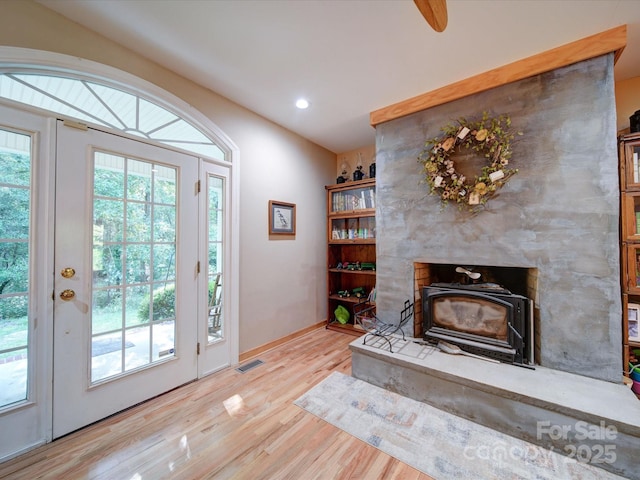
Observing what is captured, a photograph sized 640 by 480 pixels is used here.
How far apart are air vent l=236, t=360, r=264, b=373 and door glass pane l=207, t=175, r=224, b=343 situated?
37 centimetres

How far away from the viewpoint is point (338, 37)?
185 cm

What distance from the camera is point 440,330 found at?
2.36 m

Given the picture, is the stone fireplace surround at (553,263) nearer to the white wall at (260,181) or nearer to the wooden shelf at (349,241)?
the white wall at (260,181)

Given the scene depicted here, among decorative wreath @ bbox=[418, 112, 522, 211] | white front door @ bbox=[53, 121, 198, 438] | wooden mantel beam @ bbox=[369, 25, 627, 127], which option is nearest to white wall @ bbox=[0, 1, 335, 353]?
white front door @ bbox=[53, 121, 198, 438]

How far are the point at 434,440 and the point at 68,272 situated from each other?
266cm

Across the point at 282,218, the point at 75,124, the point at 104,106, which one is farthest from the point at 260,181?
the point at 75,124

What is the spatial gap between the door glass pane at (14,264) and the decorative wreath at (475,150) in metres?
3.01

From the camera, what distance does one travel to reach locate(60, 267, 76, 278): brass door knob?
1.71 meters

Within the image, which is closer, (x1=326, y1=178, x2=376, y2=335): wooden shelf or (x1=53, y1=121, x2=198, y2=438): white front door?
(x1=53, y1=121, x2=198, y2=438): white front door

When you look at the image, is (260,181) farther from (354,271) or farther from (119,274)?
(354,271)

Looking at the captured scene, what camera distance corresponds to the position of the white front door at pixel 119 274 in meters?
1.72

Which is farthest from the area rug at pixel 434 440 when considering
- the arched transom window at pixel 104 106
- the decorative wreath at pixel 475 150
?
the arched transom window at pixel 104 106

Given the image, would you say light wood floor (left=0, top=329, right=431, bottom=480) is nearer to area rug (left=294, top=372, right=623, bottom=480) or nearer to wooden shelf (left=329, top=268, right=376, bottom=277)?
area rug (left=294, top=372, right=623, bottom=480)

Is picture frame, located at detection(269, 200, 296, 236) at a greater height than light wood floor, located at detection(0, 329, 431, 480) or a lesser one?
greater
